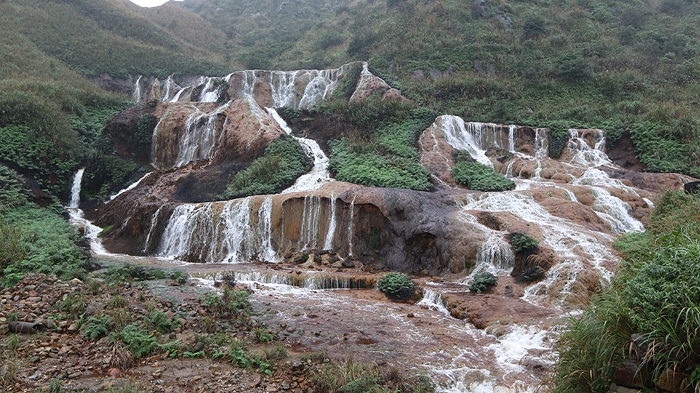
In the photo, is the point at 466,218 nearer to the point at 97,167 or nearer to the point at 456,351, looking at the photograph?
the point at 456,351

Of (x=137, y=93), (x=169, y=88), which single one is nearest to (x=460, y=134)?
(x=169, y=88)

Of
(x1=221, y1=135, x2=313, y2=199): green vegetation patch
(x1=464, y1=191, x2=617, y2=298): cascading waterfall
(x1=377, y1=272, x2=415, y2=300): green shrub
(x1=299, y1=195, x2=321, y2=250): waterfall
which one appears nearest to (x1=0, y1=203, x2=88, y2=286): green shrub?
(x1=221, y1=135, x2=313, y2=199): green vegetation patch

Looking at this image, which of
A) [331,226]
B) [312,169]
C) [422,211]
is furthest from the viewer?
[312,169]

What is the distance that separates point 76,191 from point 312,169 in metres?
13.0

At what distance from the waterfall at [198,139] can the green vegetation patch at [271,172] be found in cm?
503

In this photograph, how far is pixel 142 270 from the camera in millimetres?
10977

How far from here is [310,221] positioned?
51.3ft

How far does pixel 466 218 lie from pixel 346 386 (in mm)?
10192

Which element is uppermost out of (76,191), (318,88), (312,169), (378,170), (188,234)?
(318,88)

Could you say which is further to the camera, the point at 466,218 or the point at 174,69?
the point at 174,69

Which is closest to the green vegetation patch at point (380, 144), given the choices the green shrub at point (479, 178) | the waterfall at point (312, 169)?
the waterfall at point (312, 169)

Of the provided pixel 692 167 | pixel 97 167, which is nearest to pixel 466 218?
pixel 692 167

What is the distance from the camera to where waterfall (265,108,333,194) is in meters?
18.5

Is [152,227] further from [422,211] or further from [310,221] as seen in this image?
[422,211]
